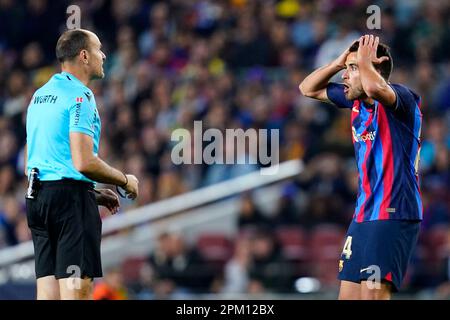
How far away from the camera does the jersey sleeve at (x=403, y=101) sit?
6305 mm

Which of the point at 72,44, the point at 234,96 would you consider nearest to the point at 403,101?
the point at 72,44

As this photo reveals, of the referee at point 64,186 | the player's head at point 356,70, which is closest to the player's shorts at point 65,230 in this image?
the referee at point 64,186

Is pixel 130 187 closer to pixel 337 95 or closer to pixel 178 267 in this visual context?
pixel 337 95

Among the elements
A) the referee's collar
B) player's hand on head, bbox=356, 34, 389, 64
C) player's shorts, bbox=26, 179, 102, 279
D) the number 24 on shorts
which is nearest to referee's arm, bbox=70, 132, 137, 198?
player's shorts, bbox=26, 179, 102, 279

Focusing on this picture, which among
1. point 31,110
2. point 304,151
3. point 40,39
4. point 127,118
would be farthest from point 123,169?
point 31,110

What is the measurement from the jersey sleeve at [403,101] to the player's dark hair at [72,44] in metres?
1.82

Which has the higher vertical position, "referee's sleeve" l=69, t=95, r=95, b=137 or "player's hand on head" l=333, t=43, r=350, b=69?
"player's hand on head" l=333, t=43, r=350, b=69

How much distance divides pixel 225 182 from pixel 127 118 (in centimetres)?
182

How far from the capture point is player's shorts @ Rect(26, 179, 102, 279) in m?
6.18

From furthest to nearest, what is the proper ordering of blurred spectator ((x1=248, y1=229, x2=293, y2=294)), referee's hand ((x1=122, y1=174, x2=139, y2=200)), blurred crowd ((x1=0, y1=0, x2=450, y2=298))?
blurred crowd ((x1=0, y1=0, x2=450, y2=298)) → blurred spectator ((x1=248, y1=229, x2=293, y2=294)) → referee's hand ((x1=122, y1=174, x2=139, y2=200))

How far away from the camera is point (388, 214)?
6324mm

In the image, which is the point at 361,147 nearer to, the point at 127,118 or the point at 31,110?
the point at 31,110

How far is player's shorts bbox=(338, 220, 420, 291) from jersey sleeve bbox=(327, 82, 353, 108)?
88cm

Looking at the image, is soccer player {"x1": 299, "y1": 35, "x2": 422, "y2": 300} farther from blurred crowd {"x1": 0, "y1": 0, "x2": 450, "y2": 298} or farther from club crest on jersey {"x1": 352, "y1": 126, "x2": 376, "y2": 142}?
blurred crowd {"x1": 0, "y1": 0, "x2": 450, "y2": 298}
